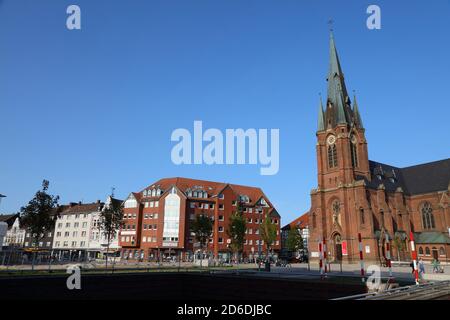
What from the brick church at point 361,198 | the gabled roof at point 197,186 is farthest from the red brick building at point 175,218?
the brick church at point 361,198

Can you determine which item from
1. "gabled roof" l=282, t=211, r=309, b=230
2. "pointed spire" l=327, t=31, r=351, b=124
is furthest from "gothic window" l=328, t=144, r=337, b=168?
"gabled roof" l=282, t=211, r=309, b=230

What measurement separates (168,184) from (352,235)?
43.2 m

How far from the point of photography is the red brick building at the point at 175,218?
75125 mm

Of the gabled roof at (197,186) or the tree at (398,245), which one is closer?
the tree at (398,245)

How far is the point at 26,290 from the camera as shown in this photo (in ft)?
71.2

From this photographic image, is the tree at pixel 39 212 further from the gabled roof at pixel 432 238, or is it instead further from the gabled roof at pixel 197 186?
the gabled roof at pixel 432 238

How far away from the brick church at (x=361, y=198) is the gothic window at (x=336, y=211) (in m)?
0.18

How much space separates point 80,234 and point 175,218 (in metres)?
29.7

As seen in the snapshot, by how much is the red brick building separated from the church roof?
26.3 metres

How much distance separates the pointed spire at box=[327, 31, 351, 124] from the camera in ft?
227

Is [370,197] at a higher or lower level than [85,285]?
higher
